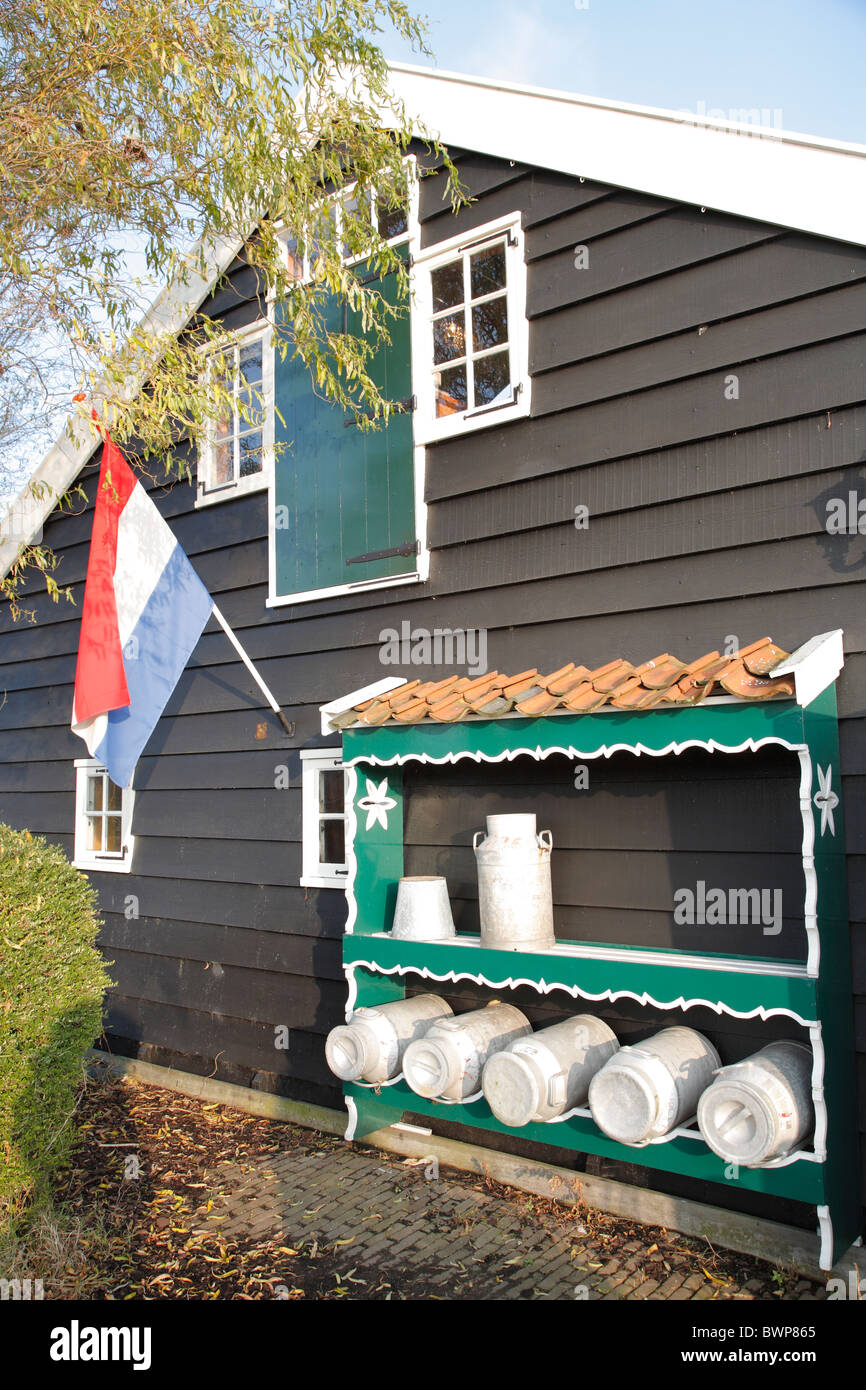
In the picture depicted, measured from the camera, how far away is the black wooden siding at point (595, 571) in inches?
153

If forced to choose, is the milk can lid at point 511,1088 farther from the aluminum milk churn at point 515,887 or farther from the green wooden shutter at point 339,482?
the green wooden shutter at point 339,482

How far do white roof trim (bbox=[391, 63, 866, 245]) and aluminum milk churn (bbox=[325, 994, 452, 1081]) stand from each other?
402 centimetres

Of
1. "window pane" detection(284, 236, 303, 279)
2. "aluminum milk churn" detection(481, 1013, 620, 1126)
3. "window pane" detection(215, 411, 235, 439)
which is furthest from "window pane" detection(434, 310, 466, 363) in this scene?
"aluminum milk churn" detection(481, 1013, 620, 1126)

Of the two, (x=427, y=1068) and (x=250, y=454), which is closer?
(x=427, y=1068)

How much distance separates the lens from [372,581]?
545cm

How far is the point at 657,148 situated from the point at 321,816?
13.3 feet

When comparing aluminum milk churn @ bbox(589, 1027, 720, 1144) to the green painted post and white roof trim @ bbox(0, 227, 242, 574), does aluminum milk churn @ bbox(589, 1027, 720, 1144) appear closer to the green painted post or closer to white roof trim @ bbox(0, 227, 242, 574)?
the green painted post

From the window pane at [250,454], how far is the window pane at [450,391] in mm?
1663

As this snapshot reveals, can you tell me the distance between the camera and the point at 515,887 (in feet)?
13.6

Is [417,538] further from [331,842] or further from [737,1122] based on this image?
[737,1122]

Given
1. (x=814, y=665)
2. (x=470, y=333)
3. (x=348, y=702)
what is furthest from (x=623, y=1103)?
(x=470, y=333)

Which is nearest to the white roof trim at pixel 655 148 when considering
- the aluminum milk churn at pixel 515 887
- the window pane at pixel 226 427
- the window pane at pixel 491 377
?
the window pane at pixel 491 377
